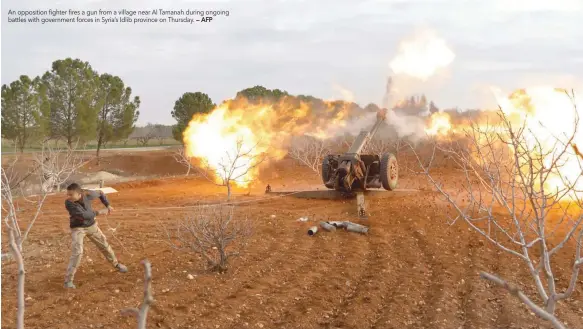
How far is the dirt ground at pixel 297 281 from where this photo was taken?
6.90 m

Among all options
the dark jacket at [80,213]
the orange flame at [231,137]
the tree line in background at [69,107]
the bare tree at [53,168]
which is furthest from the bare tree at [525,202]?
the tree line in background at [69,107]

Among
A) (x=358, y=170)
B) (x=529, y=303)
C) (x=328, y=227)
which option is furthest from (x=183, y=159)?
(x=529, y=303)

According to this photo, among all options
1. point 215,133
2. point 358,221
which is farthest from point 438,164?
point 358,221

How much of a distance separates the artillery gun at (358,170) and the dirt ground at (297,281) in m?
2.11

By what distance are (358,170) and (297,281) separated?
27.8 feet

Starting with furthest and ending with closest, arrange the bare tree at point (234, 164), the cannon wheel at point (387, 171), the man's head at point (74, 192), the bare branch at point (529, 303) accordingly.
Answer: the bare tree at point (234, 164)
the cannon wheel at point (387, 171)
the man's head at point (74, 192)
the bare branch at point (529, 303)

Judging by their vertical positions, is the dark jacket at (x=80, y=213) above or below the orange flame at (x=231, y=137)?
below

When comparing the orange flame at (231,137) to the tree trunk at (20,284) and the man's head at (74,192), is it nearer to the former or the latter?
the man's head at (74,192)

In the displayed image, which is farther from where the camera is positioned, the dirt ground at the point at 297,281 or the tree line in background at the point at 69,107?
the tree line in background at the point at 69,107

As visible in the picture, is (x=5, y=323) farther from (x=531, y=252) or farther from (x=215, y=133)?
(x=215, y=133)

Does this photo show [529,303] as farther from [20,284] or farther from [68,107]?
[68,107]

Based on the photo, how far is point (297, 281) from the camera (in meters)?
8.48

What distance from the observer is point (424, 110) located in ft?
75.9

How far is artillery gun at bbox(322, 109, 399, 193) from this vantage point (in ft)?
52.9
